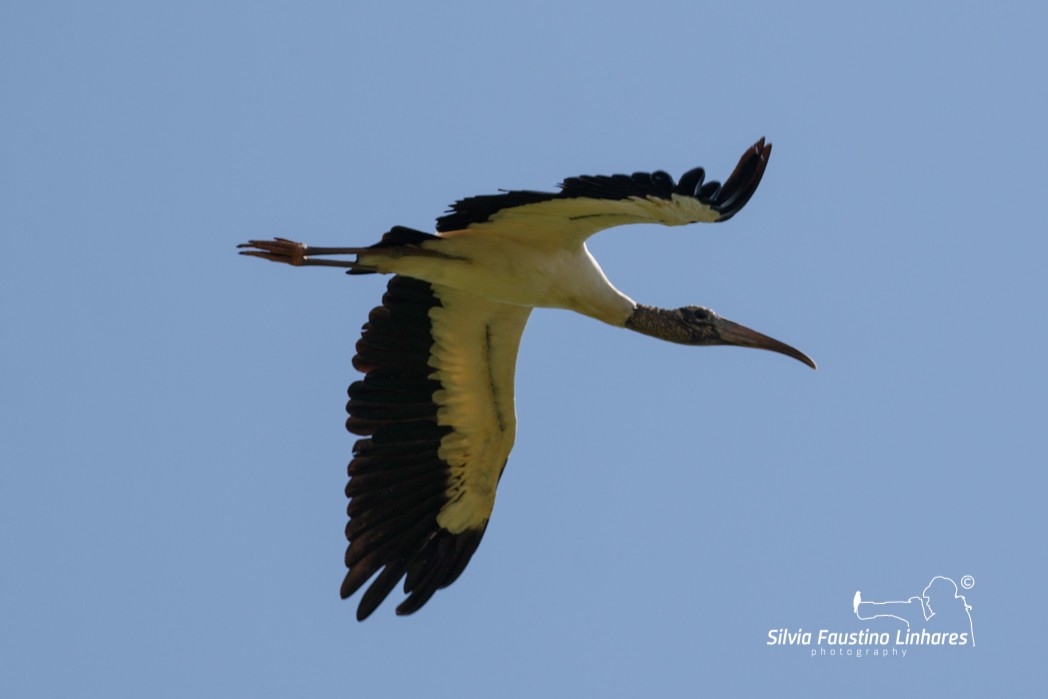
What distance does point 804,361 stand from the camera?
14055 mm

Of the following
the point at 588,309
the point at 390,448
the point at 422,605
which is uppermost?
the point at 588,309

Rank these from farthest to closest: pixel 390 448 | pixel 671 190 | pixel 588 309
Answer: pixel 390 448 → pixel 588 309 → pixel 671 190

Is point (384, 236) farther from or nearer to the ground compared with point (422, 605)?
farther from the ground

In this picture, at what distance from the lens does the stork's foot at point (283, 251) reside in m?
13.3

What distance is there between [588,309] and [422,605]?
2843 mm

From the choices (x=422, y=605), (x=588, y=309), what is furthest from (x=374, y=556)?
(x=588, y=309)

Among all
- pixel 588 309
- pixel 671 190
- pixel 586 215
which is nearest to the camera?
pixel 671 190

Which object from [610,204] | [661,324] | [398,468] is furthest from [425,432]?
[610,204]

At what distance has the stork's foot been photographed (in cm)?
1327

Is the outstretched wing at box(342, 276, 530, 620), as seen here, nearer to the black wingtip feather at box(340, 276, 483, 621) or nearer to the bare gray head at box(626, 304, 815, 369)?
the black wingtip feather at box(340, 276, 483, 621)

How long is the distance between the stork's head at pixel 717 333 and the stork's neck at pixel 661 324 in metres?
0.01

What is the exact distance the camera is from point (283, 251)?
1328 centimetres

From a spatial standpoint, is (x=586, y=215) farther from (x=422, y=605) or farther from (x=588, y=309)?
(x=422, y=605)

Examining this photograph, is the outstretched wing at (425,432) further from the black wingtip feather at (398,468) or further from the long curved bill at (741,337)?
the long curved bill at (741,337)
